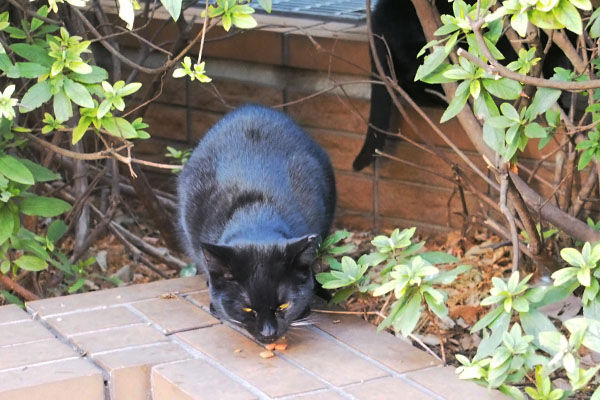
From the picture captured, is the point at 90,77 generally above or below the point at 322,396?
above

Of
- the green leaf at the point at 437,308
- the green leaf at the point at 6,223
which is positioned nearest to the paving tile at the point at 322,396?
the green leaf at the point at 437,308

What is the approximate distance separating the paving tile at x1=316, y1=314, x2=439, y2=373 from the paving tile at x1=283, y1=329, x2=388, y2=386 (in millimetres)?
44

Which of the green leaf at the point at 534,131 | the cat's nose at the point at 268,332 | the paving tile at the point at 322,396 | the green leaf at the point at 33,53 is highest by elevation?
the green leaf at the point at 33,53

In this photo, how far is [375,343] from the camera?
2723 millimetres

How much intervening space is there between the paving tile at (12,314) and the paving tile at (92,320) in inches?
3.6

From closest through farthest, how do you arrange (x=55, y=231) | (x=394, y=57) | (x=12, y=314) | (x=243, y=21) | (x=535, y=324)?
(x=535, y=324) → (x=243, y=21) → (x=12, y=314) → (x=55, y=231) → (x=394, y=57)

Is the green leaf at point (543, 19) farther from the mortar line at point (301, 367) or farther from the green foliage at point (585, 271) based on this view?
the mortar line at point (301, 367)

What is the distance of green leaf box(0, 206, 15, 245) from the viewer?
10.3 ft

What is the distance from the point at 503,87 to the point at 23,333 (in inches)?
60.6

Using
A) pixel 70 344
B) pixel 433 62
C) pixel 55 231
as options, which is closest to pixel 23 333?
pixel 70 344

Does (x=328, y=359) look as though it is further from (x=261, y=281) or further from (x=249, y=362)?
(x=261, y=281)

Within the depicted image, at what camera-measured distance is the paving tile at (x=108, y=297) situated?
297cm

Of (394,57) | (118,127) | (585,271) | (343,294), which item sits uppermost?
(394,57)

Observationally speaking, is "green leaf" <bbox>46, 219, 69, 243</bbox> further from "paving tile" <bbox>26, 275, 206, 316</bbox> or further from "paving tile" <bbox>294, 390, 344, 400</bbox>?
"paving tile" <bbox>294, 390, 344, 400</bbox>
